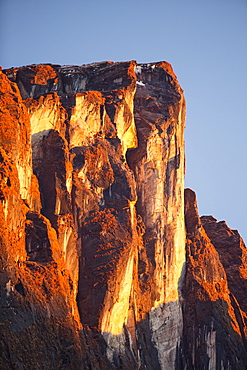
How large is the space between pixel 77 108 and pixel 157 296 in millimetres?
18713

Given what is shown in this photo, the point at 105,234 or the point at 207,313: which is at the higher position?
the point at 105,234

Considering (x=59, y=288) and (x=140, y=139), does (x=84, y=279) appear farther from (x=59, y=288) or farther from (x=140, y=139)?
(x=140, y=139)

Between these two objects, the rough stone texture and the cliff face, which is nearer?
the cliff face

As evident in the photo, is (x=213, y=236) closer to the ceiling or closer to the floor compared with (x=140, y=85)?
closer to the floor

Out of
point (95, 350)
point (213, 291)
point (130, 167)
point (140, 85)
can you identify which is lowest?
point (95, 350)

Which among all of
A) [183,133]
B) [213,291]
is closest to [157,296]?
[213,291]

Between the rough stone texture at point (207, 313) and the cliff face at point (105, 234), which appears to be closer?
the cliff face at point (105, 234)

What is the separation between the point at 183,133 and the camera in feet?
465

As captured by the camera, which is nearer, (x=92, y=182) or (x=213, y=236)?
(x=92, y=182)

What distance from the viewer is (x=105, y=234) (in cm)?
12638

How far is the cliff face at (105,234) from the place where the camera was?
116 meters

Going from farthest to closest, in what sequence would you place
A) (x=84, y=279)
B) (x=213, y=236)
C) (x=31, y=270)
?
(x=213, y=236)
(x=84, y=279)
(x=31, y=270)

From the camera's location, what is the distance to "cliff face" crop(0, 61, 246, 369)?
116 metres

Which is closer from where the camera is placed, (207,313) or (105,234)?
(105,234)
